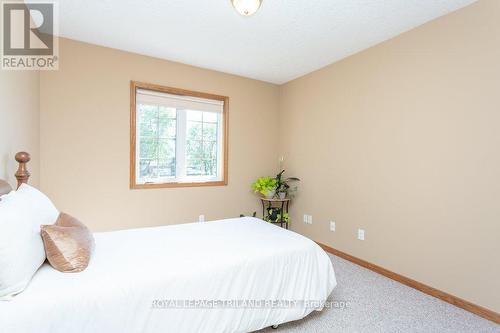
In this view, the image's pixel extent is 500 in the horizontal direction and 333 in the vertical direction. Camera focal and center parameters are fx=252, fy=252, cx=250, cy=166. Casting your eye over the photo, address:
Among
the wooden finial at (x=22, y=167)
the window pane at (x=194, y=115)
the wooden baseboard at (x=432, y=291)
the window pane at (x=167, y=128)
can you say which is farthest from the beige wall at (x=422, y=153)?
the wooden finial at (x=22, y=167)

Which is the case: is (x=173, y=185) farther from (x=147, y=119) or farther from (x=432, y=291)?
(x=432, y=291)

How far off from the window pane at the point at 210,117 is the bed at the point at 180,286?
6.71ft

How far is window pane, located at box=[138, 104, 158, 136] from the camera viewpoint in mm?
3287

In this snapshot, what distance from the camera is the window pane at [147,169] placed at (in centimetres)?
331

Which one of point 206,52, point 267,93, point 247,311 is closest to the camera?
point 247,311

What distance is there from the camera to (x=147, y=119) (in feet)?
10.9

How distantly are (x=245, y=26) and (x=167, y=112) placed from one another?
159 centimetres

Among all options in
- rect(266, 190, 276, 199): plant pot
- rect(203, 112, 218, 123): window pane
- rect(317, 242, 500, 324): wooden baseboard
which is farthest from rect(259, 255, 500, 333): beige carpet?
rect(203, 112, 218, 123): window pane

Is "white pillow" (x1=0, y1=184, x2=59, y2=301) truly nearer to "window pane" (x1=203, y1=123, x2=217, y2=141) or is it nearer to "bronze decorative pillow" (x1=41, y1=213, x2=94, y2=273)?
"bronze decorative pillow" (x1=41, y1=213, x2=94, y2=273)

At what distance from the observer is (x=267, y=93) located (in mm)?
4234

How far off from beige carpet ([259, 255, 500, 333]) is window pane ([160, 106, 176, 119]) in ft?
9.14

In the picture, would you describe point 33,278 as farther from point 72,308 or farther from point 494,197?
point 494,197

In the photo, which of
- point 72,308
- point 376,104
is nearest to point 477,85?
point 376,104

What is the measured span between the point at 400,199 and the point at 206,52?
108 inches
